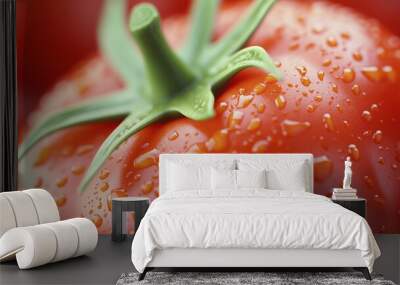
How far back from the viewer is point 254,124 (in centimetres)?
719

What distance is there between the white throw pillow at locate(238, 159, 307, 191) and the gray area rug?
1.65 metres

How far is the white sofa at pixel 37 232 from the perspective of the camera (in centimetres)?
520

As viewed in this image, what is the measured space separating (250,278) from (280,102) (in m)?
2.77

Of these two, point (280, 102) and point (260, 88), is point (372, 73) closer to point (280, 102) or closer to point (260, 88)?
point (280, 102)

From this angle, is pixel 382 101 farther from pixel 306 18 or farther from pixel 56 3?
pixel 56 3

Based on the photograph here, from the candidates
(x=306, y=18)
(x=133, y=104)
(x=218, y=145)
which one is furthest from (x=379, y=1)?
(x=133, y=104)

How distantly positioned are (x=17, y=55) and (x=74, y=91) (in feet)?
2.52

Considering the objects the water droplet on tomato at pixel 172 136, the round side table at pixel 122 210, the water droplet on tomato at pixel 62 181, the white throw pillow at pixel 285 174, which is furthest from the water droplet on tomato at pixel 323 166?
the water droplet on tomato at pixel 62 181

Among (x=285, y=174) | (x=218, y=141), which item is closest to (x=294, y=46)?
(x=218, y=141)

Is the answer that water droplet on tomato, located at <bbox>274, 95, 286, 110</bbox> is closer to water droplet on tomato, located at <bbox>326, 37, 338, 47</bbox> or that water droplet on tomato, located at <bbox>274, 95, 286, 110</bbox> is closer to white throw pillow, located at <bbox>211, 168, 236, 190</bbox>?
water droplet on tomato, located at <bbox>326, 37, 338, 47</bbox>

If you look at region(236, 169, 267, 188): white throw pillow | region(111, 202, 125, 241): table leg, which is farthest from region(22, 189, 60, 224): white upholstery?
region(236, 169, 267, 188): white throw pillow

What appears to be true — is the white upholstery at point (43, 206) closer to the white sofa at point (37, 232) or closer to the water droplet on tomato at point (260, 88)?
the white sofa at point (37, 232)

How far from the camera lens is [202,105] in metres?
7.23

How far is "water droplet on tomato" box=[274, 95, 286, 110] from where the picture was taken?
7152 mm
